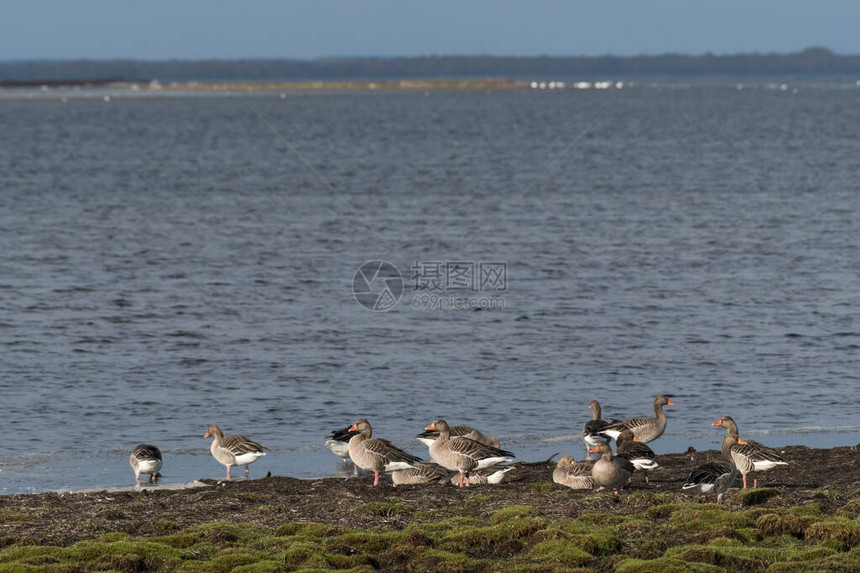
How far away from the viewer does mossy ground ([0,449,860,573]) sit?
14.0 metres

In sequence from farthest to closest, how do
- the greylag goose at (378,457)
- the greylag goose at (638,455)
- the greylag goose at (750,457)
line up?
the greylag goose at (378,457), the greylag goose at (638,455), the greylag goose at (750,457)

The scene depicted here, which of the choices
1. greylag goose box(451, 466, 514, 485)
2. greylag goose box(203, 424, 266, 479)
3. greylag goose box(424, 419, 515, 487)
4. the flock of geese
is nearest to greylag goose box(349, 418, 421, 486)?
the flock of geese

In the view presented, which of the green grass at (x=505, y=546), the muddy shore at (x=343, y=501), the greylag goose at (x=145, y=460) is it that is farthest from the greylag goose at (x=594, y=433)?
the greylag goose at (x=145, y=460)

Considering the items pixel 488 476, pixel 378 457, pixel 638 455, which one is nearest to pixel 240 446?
pixel 378 457

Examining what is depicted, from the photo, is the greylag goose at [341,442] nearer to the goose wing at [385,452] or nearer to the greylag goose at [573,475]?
the goose wing at [385,452]

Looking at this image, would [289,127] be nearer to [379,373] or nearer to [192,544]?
[379,373]

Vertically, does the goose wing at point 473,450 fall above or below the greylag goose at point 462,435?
above

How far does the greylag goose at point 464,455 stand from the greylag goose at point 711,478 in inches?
133

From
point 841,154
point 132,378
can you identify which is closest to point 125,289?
point 132,378

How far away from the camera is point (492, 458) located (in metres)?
19.0

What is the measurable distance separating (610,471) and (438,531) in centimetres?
345

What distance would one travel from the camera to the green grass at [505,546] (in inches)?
548

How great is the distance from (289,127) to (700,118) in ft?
227

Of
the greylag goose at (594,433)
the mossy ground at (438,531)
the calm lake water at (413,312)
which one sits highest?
the mossy ground at (438,531)
